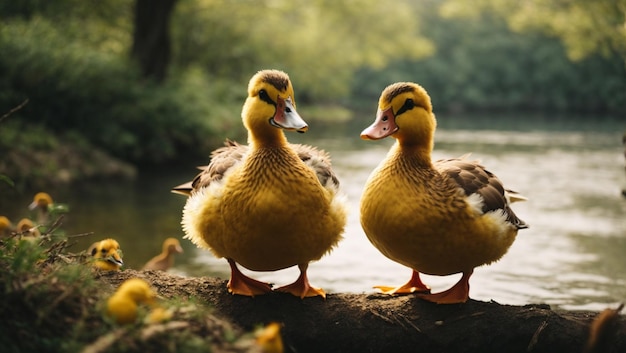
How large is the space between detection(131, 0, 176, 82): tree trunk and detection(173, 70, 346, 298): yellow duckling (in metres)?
14.4

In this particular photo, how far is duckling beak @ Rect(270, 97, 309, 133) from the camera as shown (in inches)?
162

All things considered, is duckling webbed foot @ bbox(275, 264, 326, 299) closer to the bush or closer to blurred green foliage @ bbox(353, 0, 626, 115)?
the bush

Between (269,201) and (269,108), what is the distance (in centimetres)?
61

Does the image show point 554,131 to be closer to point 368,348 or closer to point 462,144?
point 462,144

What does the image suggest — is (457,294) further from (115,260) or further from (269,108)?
(115,260)

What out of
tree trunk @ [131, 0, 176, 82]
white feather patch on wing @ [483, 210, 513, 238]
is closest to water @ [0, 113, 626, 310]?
white feather patch on wing @ [483, 210, 513, 238]

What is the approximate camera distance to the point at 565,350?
177 inches

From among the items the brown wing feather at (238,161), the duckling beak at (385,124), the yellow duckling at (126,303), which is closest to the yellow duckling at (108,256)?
the brown wing feather at (238,161)

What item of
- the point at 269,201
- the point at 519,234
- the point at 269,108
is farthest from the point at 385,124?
the point at 519,234

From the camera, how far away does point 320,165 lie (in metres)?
4.71

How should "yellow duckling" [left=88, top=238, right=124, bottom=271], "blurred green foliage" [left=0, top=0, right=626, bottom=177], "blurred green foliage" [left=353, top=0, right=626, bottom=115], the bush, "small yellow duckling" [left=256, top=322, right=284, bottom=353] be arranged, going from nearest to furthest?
1. "small yellow duckling" [left=256, top=322, right=284, bottom=353]
2. "yellow duckling" [left=88, top=238, right=124, bottom=271]
3. the bush
4. "blurred green foliage" [left=0, top=0, right=626, bottom=177]
5. "blurred green foliage" [left=353, top=0, right=626, bottom=115]

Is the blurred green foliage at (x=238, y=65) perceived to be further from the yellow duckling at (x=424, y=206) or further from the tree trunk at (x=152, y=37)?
the yellow duckling at (x=424, y=206)

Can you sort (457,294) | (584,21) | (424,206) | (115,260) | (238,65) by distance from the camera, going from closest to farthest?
(424,206)
(457,294)
(115,260)
(584,21)
(238,65)

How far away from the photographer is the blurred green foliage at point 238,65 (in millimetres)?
15461
